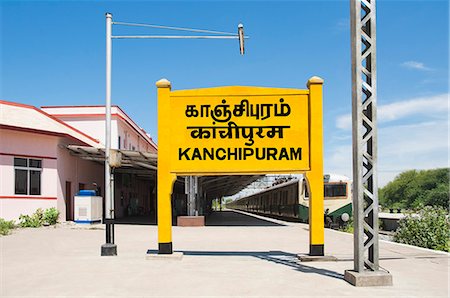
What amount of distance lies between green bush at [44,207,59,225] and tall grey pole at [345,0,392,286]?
711 inches

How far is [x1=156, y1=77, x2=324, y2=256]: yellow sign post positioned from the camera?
10469 millimetres

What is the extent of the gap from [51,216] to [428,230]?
1698 cm

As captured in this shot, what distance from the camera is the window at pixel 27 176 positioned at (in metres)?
21.9

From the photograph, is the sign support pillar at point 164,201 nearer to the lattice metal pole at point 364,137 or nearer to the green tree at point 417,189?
the lattice metal pole at point 364,137

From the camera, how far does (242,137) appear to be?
10531 mm

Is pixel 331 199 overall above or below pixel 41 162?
below

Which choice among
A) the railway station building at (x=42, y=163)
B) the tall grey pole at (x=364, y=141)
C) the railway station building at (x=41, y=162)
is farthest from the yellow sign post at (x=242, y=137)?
the railway station building at (x=41, y=162)

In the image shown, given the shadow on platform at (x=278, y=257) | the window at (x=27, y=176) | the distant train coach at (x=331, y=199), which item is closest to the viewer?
the shadow on platform at (x=278, y=257)

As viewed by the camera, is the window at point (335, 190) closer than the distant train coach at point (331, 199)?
No

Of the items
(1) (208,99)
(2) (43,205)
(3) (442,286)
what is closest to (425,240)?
(3) (442,286)

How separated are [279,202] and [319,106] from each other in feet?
79.2

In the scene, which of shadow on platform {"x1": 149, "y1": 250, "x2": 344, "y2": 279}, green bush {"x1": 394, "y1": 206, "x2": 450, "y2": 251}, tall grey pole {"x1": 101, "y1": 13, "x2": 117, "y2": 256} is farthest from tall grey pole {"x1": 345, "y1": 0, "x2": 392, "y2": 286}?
green bush {"x1": 394, "y1": 206, "x2": 450, "y2": 251}

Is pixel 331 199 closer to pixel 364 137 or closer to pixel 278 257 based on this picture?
pixel 278 257

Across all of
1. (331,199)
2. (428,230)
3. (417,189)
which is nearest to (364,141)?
(428,230)
